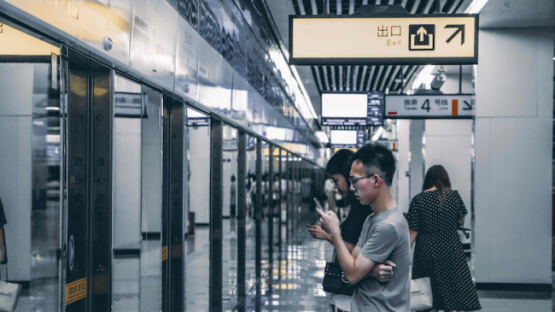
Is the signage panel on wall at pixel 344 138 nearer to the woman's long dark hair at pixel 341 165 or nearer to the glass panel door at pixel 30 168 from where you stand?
the woman's long dark hair at pixel 341 165

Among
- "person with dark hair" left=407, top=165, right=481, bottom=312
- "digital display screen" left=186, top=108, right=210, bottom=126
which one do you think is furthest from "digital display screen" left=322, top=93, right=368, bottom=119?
"person with dark hair" left=407, top=165, right=481, bottom=312

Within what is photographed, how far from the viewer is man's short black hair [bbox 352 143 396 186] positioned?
247 centimetres

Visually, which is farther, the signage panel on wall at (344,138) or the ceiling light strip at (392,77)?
the signage panel on wall at (344,138)

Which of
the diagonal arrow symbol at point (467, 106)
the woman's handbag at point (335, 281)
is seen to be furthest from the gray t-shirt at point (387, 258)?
the diagonal arrow symbol at point (467, 106)

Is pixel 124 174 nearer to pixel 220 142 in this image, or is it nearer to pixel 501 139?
pixel 220 142

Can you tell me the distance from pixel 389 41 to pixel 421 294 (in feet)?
7.31

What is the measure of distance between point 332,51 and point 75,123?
9.81 feet

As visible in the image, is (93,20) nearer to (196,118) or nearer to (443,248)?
(196,118)

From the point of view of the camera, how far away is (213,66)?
214 inches

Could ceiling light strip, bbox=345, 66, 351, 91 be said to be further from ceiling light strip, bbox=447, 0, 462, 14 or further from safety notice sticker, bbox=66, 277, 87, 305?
safety notice sticker, bbox=66, 277, 87, 305

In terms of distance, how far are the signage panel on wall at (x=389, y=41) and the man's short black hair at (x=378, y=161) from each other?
2.89m

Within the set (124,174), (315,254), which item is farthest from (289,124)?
(124,174)

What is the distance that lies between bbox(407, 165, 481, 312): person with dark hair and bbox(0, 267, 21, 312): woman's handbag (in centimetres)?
336

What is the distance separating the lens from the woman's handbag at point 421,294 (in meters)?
4.57
